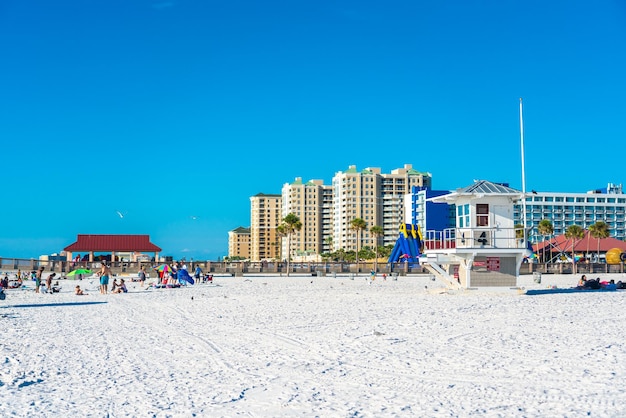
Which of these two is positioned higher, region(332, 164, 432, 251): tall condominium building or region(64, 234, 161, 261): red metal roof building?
region(332, 164, 432, 251): tall condominium building

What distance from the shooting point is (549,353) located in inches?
477

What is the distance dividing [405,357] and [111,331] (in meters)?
7.47

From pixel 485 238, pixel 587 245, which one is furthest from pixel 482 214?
pixel 587 245

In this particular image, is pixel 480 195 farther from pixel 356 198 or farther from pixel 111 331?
pixel 356 198

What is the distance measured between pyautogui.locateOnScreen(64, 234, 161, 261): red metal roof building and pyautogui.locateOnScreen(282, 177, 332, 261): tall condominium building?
10736cm

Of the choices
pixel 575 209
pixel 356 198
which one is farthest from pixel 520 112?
pixel 575 209

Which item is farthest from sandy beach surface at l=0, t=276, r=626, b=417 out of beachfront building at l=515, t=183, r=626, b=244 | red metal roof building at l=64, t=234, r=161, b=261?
beachfront building at l=515, t=183, r=626, b=244

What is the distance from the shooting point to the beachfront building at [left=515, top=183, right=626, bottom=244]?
17075 centimetres

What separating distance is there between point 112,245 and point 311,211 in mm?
111496

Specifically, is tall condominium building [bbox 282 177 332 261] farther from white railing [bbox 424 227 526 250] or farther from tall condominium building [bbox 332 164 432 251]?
white railing [bbox 424 227 526 250]

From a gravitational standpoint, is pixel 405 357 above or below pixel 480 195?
below

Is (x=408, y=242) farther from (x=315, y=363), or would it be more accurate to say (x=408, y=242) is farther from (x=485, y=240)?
(x=315, y=363)

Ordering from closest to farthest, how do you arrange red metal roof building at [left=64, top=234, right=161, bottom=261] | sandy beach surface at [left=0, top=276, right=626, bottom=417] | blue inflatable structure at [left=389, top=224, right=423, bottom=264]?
sandy beach surface at [left=0, top=276, right=626, bottom=417] < blue inflatable structure at [left=389, top=224, right=423, bottom=264] < red metal roof building at [left=64, top=234, right=161, bottom=261]

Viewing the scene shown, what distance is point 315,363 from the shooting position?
36.9ft
